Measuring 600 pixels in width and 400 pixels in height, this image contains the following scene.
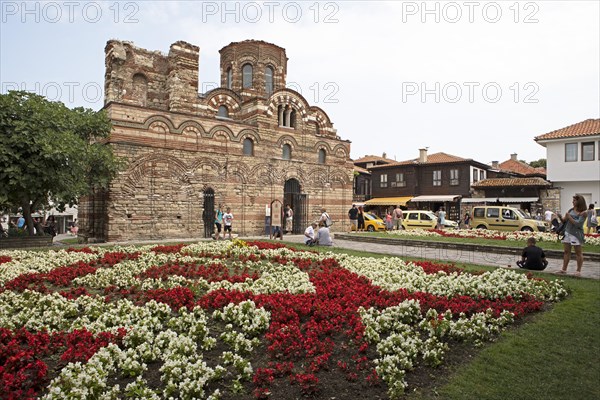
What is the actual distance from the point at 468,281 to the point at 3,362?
7584mm

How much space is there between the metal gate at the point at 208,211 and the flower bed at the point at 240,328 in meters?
12.3

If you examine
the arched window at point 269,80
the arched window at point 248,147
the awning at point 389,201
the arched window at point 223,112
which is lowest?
the awning at point 389,201

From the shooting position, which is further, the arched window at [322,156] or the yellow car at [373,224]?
the yellow car at [373,224]

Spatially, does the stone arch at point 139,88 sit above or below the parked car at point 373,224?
above

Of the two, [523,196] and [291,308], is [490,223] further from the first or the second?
[291,308]

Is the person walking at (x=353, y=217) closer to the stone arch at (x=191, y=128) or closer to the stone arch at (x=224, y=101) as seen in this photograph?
the stone arch at (x=224, y=101)

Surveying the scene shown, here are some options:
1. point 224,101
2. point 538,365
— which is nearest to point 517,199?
point 224,101

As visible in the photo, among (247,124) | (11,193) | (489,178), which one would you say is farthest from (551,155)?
(11,193)

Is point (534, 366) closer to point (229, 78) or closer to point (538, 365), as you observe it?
point (538, 365)

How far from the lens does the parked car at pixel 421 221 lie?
2838 centimetres

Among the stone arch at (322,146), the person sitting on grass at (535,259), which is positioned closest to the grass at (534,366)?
the person sitting on grass at (535,259)

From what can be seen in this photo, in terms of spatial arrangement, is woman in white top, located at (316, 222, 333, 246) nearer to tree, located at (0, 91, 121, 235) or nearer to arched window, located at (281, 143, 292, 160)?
tree, located at (0, 91, 121, 235)

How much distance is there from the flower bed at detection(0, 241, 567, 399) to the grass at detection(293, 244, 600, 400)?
0.97ft

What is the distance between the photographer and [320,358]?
4602 millimetres
